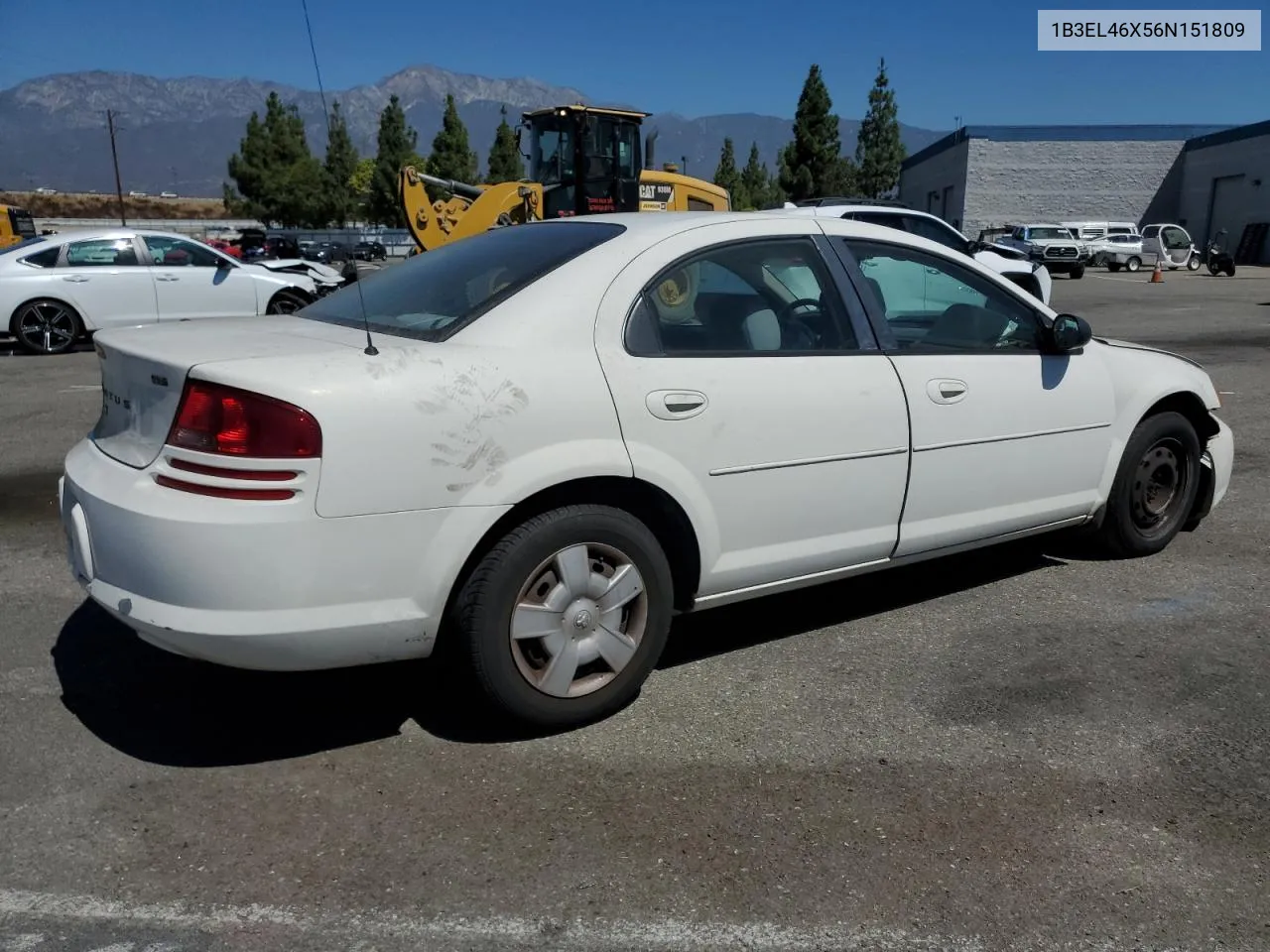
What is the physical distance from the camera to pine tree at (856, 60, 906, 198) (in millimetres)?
71750

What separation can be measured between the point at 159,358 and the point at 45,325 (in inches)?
458

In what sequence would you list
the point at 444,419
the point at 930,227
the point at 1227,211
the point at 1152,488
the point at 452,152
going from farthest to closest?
1. the point at 452,152
2. the point at 1227,211
3. the point at 930,227
4. the point at 1152,488
5. the point at 444,419

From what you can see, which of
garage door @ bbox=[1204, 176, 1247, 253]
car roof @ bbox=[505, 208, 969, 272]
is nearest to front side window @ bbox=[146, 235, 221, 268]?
car roof @ bbox=[505, 208, 969, 272]

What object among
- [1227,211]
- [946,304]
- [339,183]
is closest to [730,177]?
[339,183]

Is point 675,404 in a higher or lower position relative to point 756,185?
lower

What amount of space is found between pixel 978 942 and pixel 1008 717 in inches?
46.1

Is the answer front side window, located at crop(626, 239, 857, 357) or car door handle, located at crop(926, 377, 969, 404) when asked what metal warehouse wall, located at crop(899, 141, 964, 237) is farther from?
front side window, located at crop(626, 239, 857, 357)

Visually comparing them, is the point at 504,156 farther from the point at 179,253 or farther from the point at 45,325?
the point at 45,325

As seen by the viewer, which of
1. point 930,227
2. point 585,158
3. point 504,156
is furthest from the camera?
point 504,156

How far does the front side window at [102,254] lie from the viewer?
1302cm

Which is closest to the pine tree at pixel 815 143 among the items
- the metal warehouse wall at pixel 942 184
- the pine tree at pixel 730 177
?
the metal warehouse wall at pixel 942 184

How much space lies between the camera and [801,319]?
3775 millimetres

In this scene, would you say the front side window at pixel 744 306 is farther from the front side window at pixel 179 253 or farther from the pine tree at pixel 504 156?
the pine tree at pixel 504 156

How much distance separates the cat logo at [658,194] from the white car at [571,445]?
13.5 meters
